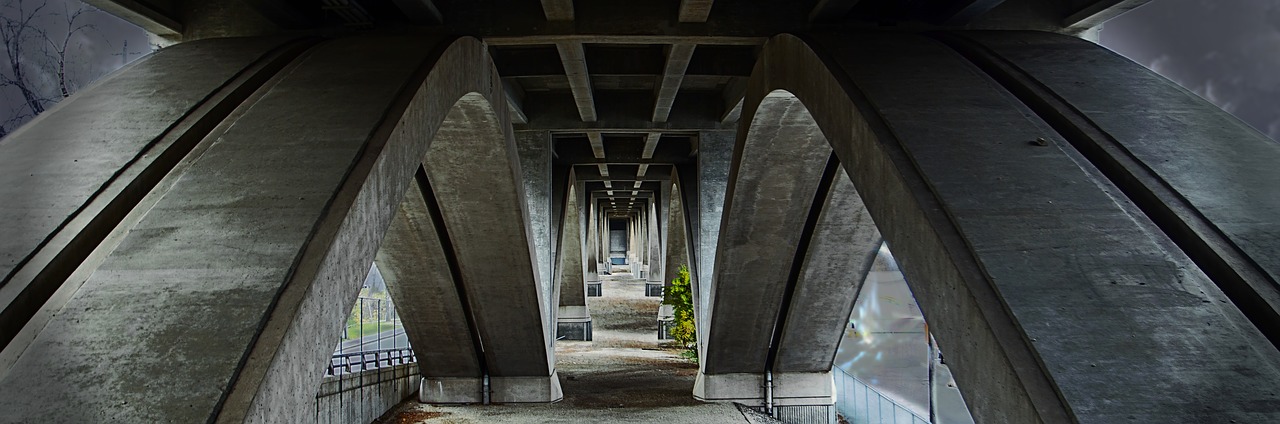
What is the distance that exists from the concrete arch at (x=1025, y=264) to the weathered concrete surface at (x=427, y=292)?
10.3 m

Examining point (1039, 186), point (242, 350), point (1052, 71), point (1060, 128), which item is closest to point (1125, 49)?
point (1052, 71)

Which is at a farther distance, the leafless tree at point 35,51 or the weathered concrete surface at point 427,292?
the weathered concrete surface at point 427,292

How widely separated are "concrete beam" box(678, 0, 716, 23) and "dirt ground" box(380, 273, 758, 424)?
10.3 m

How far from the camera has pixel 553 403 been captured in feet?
70.9

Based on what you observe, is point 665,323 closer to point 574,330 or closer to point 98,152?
point 574,330

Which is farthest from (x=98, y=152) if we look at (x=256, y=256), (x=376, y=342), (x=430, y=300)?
(x=376, y=342)

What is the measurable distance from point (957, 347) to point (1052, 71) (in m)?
4.11

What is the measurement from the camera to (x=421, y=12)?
37.7 ft

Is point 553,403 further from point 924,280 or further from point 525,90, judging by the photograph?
point 924,280

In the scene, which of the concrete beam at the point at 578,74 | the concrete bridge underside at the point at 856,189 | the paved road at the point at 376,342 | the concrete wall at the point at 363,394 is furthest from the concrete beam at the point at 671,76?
the paved road at the point at 376,342

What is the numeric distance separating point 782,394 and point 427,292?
9.71 meters

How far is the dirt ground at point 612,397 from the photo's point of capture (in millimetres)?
19656

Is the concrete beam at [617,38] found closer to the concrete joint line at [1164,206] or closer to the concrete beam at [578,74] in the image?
the concrete beam at [578,74]

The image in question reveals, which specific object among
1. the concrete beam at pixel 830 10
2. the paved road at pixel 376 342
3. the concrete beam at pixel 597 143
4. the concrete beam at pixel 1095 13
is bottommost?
the paved road at pixel 376 342
